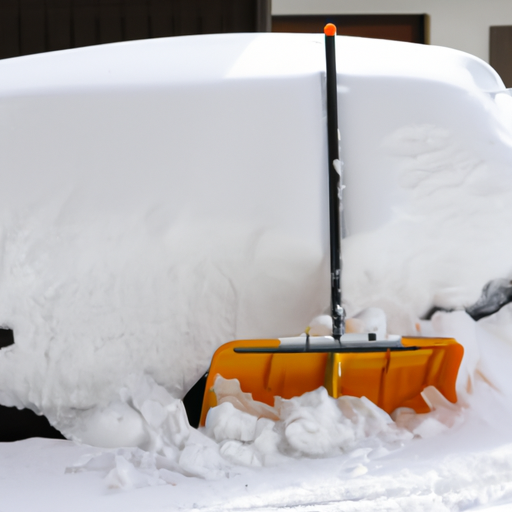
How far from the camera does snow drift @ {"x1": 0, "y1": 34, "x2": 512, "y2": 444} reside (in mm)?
978

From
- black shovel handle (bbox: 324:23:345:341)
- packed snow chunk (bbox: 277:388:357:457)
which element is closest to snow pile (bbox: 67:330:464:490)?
packed snow chunk (bbox: 277:388:357:457)

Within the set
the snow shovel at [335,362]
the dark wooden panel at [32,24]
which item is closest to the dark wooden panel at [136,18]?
the dark wooden panel at [32,24]

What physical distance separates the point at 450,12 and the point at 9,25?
3.25m

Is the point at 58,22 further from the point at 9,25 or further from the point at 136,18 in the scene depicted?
the point at 136,18

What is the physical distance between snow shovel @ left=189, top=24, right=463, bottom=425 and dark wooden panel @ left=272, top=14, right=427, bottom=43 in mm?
3125

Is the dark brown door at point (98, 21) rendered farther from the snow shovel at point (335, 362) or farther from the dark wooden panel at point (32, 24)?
the snow shovel at point (335, 362)

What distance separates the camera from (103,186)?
3.20ft

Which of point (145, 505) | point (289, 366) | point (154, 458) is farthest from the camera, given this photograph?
point (289, 366)

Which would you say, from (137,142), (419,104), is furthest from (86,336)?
(419,104)

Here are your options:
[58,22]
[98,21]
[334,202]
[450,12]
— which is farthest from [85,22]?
[334,202]

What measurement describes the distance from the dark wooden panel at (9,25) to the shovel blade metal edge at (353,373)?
314cm

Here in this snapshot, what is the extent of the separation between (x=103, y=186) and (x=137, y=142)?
113mm

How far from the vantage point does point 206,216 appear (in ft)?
3.20

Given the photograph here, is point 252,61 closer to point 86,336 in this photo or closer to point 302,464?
point 86,336
